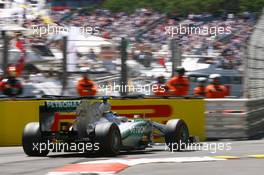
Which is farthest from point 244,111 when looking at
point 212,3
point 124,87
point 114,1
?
point 114,1

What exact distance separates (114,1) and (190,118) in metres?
37.5

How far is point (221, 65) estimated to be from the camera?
20203 millimetres

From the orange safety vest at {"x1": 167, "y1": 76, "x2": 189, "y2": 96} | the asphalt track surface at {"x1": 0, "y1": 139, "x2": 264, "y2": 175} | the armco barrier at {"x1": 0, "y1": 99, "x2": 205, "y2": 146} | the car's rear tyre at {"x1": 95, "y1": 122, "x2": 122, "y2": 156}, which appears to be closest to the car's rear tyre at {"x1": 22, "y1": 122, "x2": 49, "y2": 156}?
the asphalt track surface at {"x1": 0, "y1": 139, "x2": 264, "y2": 175}

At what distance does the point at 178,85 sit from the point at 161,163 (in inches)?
261

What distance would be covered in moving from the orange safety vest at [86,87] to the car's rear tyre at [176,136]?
14.2 feet

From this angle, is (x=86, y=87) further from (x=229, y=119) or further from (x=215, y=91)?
(x=229, y=119)

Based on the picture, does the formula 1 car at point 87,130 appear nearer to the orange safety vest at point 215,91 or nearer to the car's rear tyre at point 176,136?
the car's rear tyre at point 176,136

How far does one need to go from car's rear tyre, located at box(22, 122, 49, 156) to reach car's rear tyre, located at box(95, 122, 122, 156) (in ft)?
3.21

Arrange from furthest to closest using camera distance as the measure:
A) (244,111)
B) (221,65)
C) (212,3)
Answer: (212,3), (221,65), (244,111)

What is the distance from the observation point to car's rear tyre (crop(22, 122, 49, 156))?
11.2 metres

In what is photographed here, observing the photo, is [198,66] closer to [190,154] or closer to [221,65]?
[221,65]

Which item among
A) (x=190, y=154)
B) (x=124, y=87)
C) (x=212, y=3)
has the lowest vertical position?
(x=190, y=154)

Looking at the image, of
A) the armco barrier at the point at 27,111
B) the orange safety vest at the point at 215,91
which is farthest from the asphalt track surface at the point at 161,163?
the orange safety vest at the point at 215,91

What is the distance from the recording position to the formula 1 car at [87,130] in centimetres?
1082
